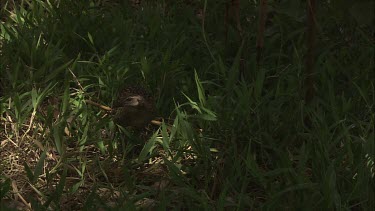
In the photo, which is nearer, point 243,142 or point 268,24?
point 243,142

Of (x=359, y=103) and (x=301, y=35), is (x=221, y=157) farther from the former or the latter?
(x=301, y=35)

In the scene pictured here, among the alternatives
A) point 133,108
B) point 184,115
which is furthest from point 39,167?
point 184,115

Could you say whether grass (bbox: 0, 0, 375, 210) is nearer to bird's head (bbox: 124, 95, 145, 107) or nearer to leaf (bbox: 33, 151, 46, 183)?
leaf (bbox: 33, 151, 46, 183)

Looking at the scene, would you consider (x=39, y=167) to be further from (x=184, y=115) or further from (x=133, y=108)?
(x=184, y=115)

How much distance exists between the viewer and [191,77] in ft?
10.0

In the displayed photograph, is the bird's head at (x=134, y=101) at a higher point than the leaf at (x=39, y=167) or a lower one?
higher

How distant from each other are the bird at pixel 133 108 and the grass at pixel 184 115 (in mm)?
52

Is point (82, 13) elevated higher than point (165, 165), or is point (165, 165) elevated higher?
point (82, 13)

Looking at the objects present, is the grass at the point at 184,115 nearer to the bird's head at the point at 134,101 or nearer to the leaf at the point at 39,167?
the leaf at the point at 39,167

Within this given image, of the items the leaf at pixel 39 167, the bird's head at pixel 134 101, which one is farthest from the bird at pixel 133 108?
the leaf at pixel 39 167

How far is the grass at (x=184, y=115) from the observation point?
2.37 metres

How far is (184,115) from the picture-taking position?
2.71 meters

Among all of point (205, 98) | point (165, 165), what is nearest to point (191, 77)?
point (205, 98)

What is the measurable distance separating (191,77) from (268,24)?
664mm
